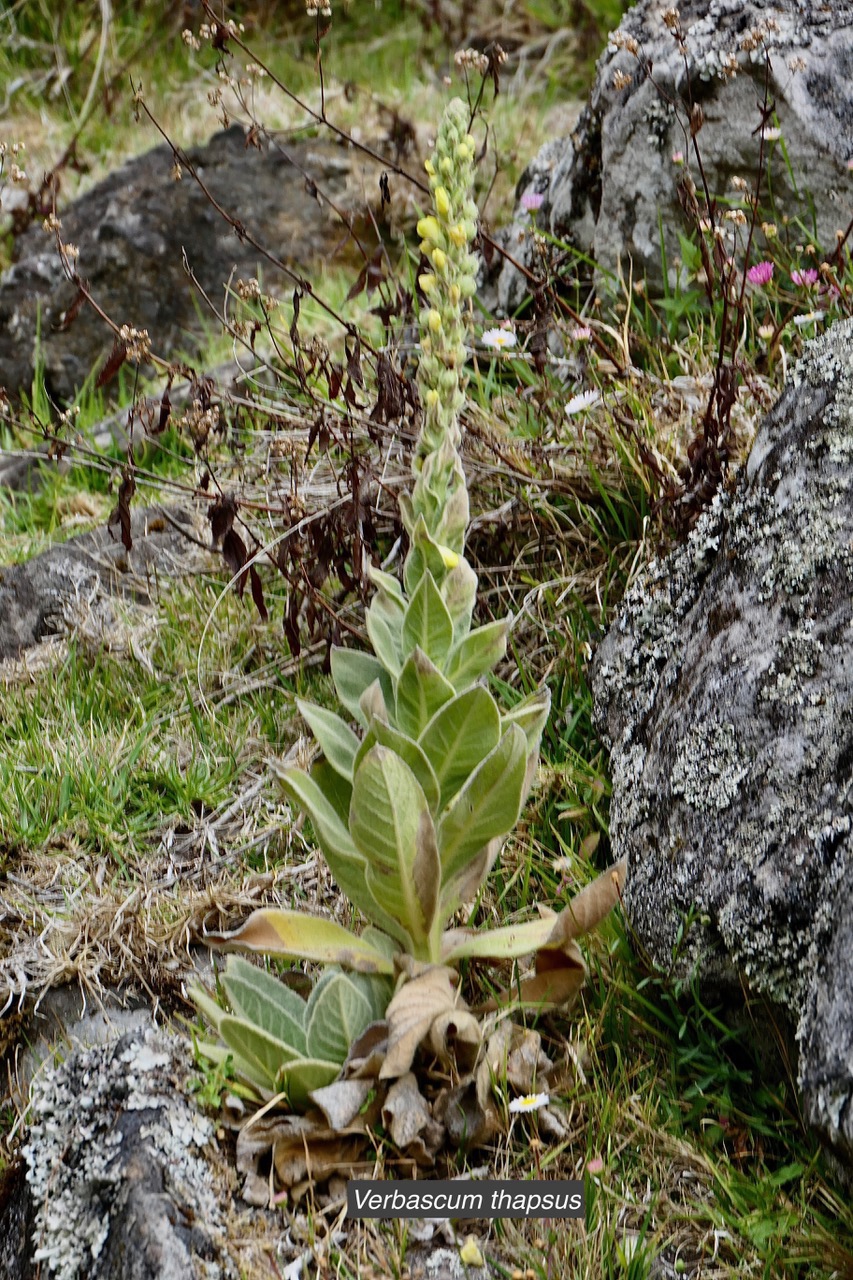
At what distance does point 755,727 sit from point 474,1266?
38.6 inches

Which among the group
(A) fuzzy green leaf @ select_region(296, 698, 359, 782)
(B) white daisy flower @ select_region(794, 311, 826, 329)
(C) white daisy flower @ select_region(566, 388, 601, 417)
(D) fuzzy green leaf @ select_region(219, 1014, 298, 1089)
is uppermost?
(B) white daisy flower @ select_region(794, 311, 826, 329)

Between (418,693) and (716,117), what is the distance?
7.65ft

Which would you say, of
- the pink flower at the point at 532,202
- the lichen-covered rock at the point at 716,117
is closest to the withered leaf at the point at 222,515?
the lichen-covered rock at the point at 716,117

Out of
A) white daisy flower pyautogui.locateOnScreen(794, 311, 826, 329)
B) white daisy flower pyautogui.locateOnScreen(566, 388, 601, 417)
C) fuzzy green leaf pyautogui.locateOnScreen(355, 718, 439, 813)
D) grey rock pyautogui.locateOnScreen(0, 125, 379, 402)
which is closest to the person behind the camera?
fuzzy green leaf pyautogui.locateOnScreen(355, 718, 439, 813)

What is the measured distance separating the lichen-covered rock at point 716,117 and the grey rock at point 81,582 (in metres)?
1.59

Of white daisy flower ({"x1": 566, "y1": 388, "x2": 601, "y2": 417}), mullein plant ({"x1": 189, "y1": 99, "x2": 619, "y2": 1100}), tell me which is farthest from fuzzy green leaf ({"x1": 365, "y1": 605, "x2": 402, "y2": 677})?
white daisy flower ({"x1": 566, "y1": 388, "x2": 601, "y2": 417})

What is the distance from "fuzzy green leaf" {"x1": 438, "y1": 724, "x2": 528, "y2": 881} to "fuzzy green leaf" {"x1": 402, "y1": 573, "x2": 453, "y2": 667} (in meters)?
0.21

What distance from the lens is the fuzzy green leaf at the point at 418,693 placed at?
200 centimetres

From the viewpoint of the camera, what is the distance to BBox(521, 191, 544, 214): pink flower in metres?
3.86

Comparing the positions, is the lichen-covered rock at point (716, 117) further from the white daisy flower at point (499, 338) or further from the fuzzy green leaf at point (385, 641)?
the fuzzy green leaf at point (385, 641)

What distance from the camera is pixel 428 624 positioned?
81.1 inches

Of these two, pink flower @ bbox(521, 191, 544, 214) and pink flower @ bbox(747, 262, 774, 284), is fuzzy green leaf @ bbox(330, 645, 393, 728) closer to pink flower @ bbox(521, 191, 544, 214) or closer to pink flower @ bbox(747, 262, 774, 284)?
pink flower @ bbox(747, 262, 774, 284)

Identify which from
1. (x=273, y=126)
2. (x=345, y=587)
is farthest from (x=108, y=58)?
(x=345, y=587)

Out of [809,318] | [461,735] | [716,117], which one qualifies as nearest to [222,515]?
[461,735]
